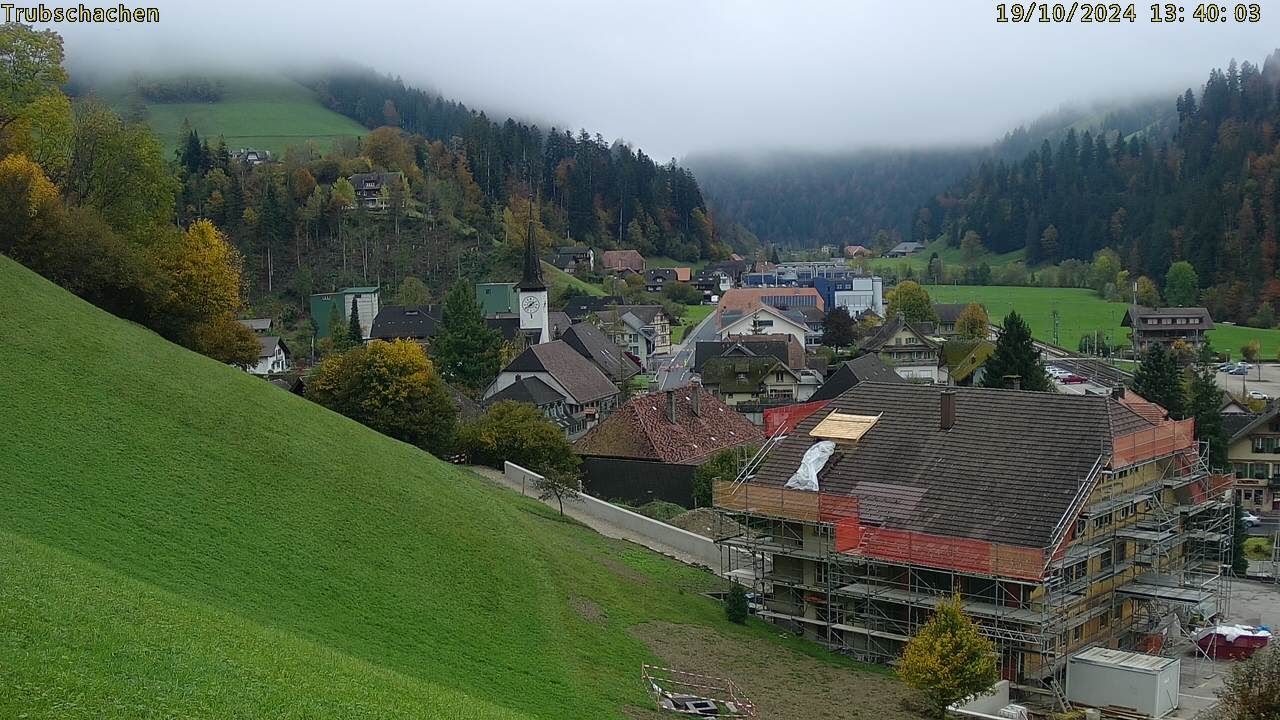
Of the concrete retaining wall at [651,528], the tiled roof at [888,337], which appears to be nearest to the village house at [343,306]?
the tiled roof at [888,337]

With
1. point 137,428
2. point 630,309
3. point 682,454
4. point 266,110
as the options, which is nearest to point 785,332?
point 630,309

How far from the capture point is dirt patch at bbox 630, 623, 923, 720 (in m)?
23.9

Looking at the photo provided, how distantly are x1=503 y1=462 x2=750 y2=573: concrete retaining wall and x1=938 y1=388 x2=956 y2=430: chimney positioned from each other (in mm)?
7951

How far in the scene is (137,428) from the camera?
27.8 metres

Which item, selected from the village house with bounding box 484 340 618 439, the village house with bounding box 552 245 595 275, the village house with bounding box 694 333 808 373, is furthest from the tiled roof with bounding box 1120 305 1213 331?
the village house with bounding box 552 245 595 275

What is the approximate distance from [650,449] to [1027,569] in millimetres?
23363

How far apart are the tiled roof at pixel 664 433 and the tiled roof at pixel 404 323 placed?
43.1 meters

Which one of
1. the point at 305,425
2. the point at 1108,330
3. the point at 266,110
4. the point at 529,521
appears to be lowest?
the point at 1108,330

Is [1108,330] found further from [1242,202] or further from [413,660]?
[413,660]

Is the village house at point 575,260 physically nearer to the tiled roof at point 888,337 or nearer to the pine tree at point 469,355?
the tiled roof at point 888,337

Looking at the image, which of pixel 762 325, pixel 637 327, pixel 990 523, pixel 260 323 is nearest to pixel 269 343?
pixel 260 323

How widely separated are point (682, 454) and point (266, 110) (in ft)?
Result: 513

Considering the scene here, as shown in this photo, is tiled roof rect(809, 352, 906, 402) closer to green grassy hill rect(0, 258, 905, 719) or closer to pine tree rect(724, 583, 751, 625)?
green grassy hill rect(0, 258, 905, 719)

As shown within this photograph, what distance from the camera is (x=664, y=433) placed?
4922cm
